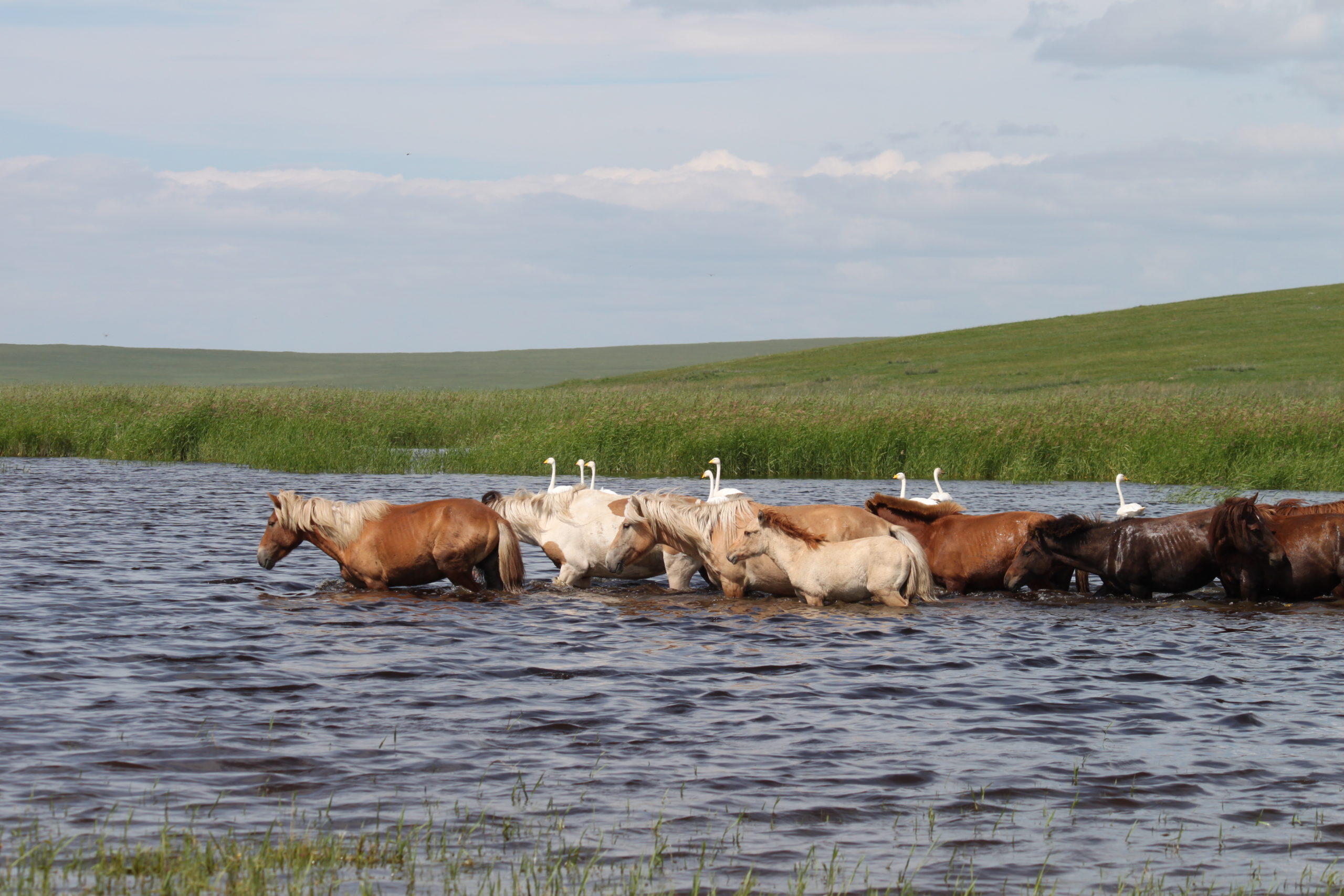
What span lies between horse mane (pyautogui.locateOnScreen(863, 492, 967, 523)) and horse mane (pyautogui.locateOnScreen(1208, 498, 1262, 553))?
3.00 m

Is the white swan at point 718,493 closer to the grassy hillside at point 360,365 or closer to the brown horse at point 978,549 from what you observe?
the brown horse at point 978,549

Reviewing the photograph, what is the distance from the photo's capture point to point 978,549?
14.4m

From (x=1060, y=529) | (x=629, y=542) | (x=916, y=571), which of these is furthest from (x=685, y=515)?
(x=1060, y=529)

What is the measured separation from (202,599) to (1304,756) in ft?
33.2

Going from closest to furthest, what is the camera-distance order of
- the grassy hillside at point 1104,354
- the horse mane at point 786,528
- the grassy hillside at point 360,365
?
1. the horse mane at point 786,528
2. the grassy hillside at point 1104,354
3. the grassy hillside at point 360,365

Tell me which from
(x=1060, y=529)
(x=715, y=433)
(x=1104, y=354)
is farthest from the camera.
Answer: (x=1104, y=354)

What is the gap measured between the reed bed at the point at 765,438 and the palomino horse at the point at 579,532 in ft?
51.9

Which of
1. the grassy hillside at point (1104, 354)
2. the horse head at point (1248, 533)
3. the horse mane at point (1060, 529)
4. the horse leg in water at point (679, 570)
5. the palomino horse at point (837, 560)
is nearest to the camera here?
the palomino horse at point (837, 560)

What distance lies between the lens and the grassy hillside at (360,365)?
12269 cm

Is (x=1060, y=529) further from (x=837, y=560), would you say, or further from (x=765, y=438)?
(x=765, y=438)

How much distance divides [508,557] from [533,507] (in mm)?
1234

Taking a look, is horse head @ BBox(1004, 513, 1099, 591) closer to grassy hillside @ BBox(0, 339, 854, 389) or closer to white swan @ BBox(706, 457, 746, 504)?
white swan @ BBox(706, 457, 746, 504)

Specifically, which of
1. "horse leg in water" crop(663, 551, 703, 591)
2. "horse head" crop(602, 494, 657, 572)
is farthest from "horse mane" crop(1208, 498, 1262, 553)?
"horse head" crop(602, 494, 657, 572)

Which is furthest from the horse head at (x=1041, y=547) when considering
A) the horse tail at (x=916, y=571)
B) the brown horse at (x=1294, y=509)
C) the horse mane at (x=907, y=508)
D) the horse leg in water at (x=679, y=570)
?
the horse leg in water at (x=679, y=570)
